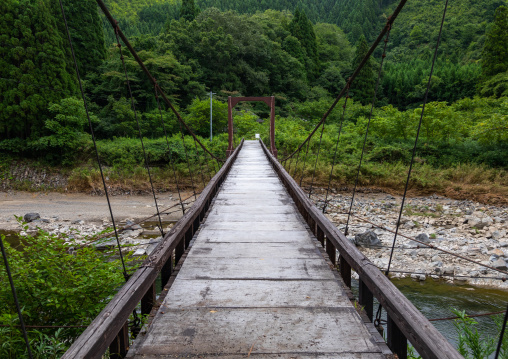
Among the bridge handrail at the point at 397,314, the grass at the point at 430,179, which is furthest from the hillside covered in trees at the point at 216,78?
the bridge handrail at the point at 397,314

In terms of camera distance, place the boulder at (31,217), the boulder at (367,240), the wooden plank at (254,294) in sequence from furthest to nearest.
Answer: the boulder at (31,217) → the boulder at (367,240) → the wooden plank at (254,294)

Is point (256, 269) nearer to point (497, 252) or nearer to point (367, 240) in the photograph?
point (367, 240)

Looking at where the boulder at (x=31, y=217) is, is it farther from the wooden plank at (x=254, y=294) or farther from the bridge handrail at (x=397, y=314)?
the bridge handrail at (x=397, y=314)

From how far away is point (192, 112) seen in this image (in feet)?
64.7

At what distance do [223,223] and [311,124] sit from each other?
20.7 meters

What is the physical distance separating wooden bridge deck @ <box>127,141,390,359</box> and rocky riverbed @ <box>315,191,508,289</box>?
2408 millimetres

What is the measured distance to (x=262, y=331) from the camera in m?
1.50

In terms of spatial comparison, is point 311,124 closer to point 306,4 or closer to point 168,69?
point 168,69

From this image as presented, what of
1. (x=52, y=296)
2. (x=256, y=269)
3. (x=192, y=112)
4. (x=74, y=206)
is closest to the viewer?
(x=256, y=269)

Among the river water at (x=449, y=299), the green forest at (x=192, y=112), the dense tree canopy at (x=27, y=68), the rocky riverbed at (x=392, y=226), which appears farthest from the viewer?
the dense tree canopy at (x=27, y=68)

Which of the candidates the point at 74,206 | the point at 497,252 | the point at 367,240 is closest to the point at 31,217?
the point at 74,206

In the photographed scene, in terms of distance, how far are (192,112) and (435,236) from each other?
1524 centimetres

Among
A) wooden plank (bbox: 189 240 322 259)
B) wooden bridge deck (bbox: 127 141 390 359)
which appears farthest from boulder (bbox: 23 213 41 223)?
wooden plank (bbox: 189 240 322 259)

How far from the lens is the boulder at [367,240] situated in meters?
7.59
